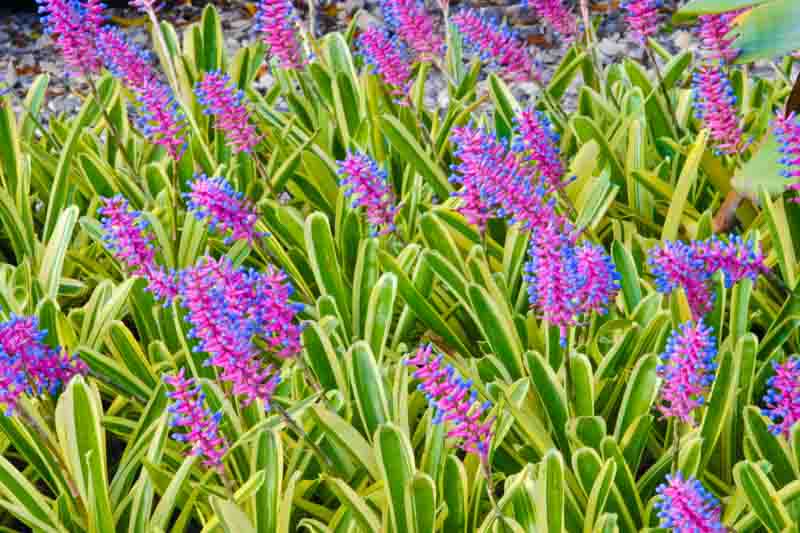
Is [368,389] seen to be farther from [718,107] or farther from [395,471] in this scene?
[718,107]

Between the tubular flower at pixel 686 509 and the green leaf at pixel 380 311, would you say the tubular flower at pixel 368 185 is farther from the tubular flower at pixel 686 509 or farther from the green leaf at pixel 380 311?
the tubular flower at pixel 686 509

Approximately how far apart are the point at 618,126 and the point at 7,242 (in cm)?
179

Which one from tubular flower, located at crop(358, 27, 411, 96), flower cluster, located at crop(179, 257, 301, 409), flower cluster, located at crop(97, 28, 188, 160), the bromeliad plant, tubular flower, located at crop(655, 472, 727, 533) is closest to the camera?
tubular flower, located at crop(655, 472, 727, 533)

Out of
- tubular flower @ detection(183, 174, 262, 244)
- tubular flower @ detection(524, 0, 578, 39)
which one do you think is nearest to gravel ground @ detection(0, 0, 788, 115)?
tubular flower @ detection(524, 0, 578, 39)

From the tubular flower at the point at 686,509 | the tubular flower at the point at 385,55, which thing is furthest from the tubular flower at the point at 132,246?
the tubular flower at the point at 686,509

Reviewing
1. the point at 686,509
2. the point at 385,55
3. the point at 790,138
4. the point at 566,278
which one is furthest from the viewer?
the point at 385,55

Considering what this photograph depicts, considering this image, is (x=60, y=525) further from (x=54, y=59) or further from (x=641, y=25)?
(x=54, y=59)

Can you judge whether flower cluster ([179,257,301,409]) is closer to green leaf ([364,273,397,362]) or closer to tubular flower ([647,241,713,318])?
green leaf ([364,273,397,362])

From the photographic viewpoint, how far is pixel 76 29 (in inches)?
102

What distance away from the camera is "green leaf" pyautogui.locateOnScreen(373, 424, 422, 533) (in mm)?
1765

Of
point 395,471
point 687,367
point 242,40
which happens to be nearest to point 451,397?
point 395,471

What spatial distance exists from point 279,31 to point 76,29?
0.50 metres

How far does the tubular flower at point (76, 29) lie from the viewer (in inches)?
99.1

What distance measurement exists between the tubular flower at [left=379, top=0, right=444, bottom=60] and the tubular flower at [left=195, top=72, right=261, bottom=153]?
487 millimetres
